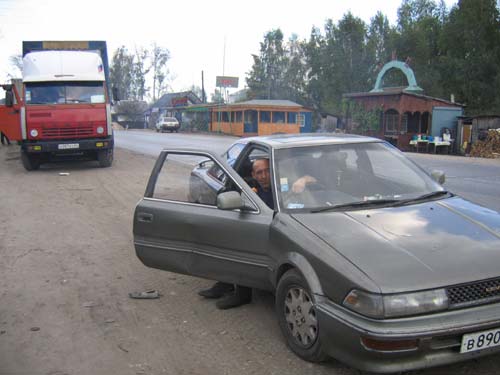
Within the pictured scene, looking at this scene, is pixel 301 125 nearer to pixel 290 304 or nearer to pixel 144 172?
pixel 144 172

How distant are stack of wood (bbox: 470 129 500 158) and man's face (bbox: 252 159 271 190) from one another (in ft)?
71.3

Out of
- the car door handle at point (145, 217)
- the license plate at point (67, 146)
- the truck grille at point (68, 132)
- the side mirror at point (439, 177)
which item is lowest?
the car door handle at point (145, 217)

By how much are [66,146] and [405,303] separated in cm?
1405

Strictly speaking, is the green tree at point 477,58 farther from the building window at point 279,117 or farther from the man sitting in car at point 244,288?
the man sitting in car at point 244,288

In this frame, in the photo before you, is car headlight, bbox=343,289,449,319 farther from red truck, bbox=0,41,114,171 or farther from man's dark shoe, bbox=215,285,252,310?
red truck, bbox=0,41,114,171

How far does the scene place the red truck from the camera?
15.0 meters

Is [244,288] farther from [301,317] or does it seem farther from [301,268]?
[301,268]

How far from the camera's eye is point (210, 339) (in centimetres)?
394

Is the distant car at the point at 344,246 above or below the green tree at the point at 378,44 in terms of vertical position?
below

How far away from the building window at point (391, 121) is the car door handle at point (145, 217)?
27.0 m

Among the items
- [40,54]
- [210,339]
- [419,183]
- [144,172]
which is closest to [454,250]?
[419,183]

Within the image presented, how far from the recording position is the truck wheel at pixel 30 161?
15917 millimetres

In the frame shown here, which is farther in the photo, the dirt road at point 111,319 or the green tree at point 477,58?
the green tree at point 477,58

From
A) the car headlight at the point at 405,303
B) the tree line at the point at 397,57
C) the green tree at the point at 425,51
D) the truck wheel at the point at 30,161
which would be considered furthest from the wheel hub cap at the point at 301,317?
the green tree at the point at 425,51
